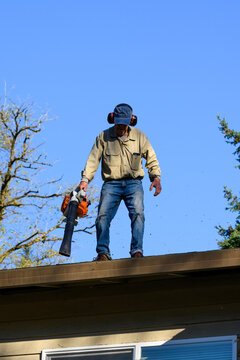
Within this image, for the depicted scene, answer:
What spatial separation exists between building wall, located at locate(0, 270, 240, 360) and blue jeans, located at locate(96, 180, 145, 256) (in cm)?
75

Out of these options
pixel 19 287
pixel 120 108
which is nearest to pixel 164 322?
pixel 19 287

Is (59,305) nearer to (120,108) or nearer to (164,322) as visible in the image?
(164,322)

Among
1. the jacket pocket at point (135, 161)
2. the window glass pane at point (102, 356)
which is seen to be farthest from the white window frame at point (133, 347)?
the jacket pocket at point (135, 161)

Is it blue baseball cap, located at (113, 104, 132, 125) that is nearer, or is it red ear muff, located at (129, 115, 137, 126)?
blue baseball cap, located at (113, 104, 132, 125)

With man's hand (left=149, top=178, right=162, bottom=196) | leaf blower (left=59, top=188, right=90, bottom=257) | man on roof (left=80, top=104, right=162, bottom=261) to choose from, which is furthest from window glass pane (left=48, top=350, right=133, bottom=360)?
man's hand (left=149, top=178, right=162, bottom=196)

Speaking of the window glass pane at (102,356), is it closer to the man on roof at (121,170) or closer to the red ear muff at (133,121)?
the man on roof at (121,170)

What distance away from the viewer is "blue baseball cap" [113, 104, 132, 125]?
8.80 m

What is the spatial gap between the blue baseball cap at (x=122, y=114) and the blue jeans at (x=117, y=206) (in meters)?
0.69

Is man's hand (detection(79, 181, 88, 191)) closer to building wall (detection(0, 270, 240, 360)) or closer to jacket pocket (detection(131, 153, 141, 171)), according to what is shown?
jacket pocket (detection(131, 153, 141, 171))

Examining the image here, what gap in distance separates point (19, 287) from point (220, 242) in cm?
1428

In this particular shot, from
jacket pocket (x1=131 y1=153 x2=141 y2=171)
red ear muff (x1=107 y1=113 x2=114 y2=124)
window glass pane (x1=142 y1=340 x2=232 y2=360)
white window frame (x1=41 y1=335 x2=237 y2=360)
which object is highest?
red ear muff (x1=107 y1=113 x2=114 y2=124)

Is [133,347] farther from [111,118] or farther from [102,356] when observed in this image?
[111,118]

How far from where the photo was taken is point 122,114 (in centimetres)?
880

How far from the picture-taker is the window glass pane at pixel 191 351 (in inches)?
272
